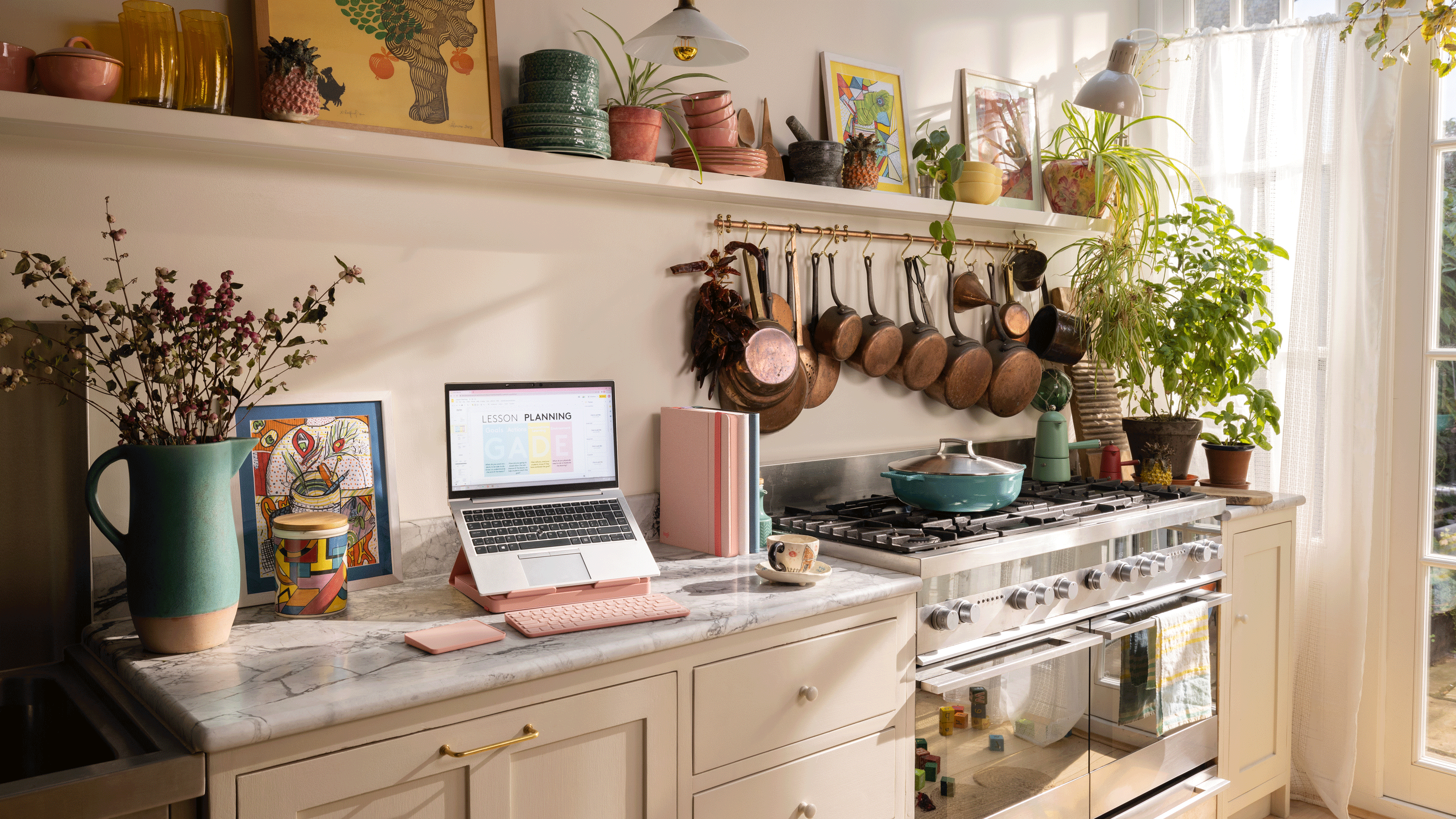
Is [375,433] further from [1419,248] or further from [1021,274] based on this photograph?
[1419,248]

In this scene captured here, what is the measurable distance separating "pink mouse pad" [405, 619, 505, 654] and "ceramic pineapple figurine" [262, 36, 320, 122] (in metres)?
0.91

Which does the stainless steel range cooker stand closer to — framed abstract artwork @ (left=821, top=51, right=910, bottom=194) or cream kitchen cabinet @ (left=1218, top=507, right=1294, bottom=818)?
cream kitchen cabinet @ (left=1218, top=507, right=1294, bottom=818)

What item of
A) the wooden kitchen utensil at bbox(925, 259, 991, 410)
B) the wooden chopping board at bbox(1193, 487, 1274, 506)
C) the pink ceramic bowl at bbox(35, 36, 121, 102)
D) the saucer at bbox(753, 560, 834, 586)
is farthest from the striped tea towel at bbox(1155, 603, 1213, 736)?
the pink ceramic bowl at bbox(35, 36, 121, 102)

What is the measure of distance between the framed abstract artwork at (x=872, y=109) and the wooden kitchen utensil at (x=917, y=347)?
0.82ft

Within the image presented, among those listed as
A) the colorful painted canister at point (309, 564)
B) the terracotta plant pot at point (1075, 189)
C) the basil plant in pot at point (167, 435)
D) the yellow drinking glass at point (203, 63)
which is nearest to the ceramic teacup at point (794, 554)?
the colorful painted canister at point (309, 564)

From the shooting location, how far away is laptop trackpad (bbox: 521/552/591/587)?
1699mm

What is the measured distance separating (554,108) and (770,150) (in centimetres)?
→ 68

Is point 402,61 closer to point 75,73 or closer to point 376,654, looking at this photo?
point 75,73

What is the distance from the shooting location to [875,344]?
2.65 metres

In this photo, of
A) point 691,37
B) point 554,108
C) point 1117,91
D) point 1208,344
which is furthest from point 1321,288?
point 554,108

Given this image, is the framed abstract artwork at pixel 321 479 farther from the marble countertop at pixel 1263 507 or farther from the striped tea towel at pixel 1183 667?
the marble countertop at pixel 1263 507

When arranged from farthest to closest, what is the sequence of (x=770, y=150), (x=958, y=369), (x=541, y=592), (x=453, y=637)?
(x=958, y=369)
(x=770, y=150)
(x=541, y=592)
(x=453, y=637)

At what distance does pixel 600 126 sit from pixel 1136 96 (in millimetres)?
1548

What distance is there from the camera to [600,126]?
2002mm
